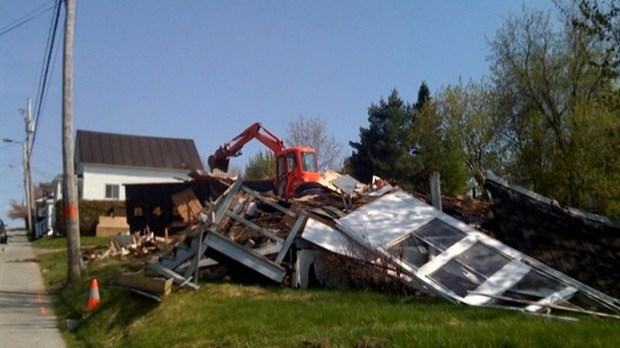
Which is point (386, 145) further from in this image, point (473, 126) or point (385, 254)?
point (385, 254)

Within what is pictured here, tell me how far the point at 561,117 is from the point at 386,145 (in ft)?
77.4

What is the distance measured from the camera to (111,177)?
53531 mm

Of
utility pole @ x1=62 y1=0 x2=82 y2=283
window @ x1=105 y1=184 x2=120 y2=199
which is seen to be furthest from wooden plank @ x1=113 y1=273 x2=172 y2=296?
window @ x1=105 y1=184 x2=120 y2=199

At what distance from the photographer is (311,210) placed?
14227 millimetres

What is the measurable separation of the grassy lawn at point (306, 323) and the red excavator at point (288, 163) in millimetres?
8180

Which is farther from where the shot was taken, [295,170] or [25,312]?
[295,170]

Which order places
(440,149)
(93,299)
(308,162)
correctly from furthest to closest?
1. (440,149)
2. (308,162)
3. (93,299)

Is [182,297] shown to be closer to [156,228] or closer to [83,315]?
[83,315]

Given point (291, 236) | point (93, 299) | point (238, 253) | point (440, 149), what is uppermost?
point (440, 149)

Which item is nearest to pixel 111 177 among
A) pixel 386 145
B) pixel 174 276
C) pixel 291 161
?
pixel 386 145

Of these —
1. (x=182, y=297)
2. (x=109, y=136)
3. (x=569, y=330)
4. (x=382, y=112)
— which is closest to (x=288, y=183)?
(x=182, y=297)

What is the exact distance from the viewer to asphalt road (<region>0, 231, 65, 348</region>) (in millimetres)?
11922

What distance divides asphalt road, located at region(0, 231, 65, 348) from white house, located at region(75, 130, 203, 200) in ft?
93.0

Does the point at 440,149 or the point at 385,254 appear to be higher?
the point at 440,149
